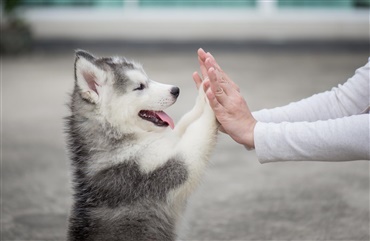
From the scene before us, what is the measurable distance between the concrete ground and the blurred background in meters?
0.01

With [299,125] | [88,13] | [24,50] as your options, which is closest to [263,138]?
[299,125]

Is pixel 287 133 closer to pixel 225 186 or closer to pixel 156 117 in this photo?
pixel 156 117

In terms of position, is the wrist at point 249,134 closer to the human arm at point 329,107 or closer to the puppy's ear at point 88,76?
the human arm at point 329,107

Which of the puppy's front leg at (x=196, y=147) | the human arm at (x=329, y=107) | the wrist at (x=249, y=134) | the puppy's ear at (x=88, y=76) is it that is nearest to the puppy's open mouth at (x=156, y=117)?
the puppy's front leg at (x=196, y=147)

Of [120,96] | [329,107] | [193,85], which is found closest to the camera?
[120,96]

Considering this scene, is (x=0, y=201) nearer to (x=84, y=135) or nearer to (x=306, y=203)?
(x=84, y=135)

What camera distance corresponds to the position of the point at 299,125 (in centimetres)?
294

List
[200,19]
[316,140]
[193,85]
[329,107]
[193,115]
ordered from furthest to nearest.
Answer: [200,19] < [193,85] < [329,107] < [193,115] < [316,140]

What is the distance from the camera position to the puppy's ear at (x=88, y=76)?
9.81ft

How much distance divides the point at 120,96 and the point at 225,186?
79.0 inches

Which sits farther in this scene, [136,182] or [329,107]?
[329,107]

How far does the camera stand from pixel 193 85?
8656 mm

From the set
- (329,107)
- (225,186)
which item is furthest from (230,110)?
(225,186)

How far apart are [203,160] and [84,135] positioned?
0.55 m
